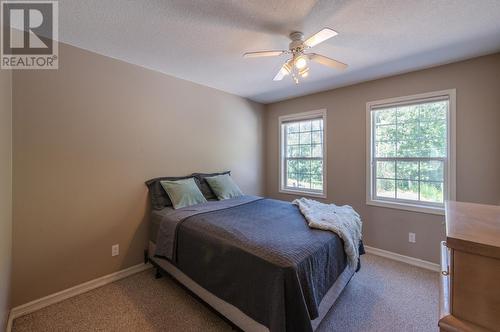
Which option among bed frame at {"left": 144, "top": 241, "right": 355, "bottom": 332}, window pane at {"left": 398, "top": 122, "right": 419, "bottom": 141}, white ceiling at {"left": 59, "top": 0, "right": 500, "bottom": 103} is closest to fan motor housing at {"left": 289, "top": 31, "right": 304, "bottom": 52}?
white ceiling at {"left": 59, "top": 0, "right": 500, "bottom": 103}

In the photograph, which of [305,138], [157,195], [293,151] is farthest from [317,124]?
[157,195]

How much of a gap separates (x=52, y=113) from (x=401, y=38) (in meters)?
3.33

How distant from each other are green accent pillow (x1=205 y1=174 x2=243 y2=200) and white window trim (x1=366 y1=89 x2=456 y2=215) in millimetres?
1931

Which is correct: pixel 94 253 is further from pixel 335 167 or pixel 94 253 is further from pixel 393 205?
pixel 393 205

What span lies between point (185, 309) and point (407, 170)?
306 cm

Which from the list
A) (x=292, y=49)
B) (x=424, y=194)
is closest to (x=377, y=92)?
(x=424, y=194)

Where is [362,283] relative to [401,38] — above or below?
below

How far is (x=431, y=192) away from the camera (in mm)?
2691

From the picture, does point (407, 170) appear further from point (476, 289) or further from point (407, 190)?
point (476, 289)

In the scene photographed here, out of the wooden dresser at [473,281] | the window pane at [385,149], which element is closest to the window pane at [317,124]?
the window pane at [385,149]

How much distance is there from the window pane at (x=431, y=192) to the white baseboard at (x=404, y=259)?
2.48 feet

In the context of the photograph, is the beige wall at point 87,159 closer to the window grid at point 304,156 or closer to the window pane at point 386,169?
the window grid at point 304,156

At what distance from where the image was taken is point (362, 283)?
2311 mm

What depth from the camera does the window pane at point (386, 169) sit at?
9.76 ft
